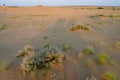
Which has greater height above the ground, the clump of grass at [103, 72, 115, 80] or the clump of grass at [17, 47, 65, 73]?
the clump of grass at [17, 47, 65, 73]

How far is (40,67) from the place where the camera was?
303 inches

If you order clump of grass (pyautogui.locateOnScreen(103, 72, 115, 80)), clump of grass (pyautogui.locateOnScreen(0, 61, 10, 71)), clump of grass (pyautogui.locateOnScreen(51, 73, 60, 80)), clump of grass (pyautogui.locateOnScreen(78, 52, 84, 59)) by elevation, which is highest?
clump of grass (pyautogui.locateOnScreen(78, 52, 84, 59))

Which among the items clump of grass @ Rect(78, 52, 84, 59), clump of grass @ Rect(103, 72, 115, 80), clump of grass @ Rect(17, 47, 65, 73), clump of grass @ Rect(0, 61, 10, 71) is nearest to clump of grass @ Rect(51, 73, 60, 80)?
clump of grass @ Rect(17, 47, 65, 73)

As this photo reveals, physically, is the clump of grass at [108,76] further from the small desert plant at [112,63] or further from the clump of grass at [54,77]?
the clump of grass at [54,77]

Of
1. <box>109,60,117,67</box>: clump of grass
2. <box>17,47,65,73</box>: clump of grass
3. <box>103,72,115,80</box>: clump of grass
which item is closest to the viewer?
<box>103,72,115,80</box>: clump of grass

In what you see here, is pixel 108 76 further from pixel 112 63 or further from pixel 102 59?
pixel 102 59

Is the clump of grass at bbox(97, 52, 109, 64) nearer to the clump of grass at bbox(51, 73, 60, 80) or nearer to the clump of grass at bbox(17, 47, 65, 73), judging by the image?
the clump of grass at bbox(17, 47, 65, 73)

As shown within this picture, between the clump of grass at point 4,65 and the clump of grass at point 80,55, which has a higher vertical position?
the clump of grass at point 80,55

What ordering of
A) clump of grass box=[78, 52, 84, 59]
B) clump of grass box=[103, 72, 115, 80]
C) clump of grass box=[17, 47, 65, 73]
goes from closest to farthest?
clump of grass box=[103, 72, 115, 80], clump of grass box=[17, 47, 65, 73], clump of grass box=[78, 52, 84, 59]

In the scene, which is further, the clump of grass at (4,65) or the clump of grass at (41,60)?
the clump of grass at (4,65)

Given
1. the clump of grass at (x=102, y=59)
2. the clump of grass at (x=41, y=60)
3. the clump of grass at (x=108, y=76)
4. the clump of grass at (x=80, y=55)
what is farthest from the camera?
the clump of grass at (x=80, y=55)

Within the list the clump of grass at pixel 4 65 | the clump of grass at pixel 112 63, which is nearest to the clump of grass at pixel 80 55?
the clump of grass at pixel 112 63

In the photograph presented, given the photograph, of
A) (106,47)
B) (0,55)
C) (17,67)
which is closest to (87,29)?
(106,47)

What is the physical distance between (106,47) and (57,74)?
140 inches
